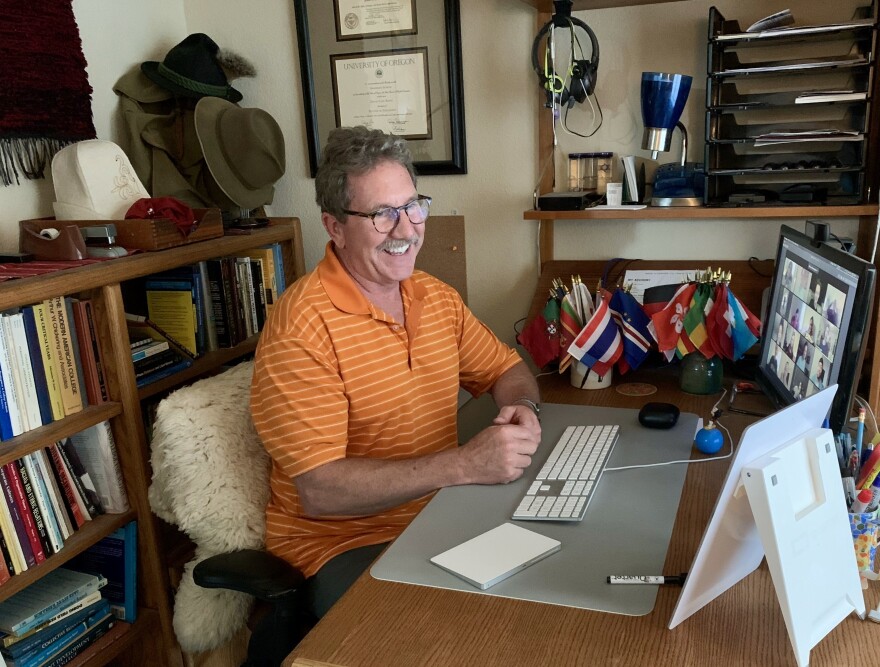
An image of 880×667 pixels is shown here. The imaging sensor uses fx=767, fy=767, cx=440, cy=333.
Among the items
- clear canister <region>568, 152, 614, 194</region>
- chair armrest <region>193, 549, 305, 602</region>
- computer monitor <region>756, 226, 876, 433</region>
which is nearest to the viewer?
computer monitor <region>756, 226, 876, 433</region>

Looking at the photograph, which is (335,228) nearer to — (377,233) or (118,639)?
(377,233)

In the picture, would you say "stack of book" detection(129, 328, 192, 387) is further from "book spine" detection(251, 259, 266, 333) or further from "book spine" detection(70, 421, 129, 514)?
"book spine" detection(251, 259, 266, 333)

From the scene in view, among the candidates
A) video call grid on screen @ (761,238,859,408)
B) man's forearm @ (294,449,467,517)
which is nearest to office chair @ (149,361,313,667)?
man's forearm @ (294,449,467,517)

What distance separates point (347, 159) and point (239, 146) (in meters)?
0.87

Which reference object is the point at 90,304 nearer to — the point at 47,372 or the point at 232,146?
the point at 47,372

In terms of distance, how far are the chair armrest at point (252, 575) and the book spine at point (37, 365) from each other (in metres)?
0.52

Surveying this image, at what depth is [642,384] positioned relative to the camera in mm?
1818

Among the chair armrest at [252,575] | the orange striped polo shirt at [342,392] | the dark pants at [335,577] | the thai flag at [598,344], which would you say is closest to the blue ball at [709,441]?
the thai flag at [598,344]

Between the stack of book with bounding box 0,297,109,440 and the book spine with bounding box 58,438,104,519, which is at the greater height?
the stack of book with bounding box 0,297,109,440

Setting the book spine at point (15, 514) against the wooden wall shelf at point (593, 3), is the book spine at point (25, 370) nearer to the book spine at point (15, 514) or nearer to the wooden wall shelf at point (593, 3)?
the book spine at point (15, 514)

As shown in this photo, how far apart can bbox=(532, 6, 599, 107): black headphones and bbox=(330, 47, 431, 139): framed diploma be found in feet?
1.22

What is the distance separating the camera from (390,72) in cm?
222

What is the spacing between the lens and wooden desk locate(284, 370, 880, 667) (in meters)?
A: 0.86

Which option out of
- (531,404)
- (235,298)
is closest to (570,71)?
(531,404)
